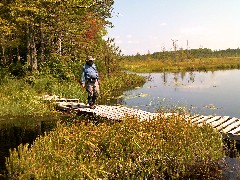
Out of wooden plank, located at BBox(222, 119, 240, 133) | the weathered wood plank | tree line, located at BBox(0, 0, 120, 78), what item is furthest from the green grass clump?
tree line, located at BBox(0, 0, 120, 78)

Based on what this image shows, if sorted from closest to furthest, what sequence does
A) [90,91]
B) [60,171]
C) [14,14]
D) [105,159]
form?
[60,171], [105,159], [90,91], [14,14]

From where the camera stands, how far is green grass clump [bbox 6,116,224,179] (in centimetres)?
748

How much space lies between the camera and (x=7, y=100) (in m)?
18.4

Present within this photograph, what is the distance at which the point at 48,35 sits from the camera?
2892 centimetres

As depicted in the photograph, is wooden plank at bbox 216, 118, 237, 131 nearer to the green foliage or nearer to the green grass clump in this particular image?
the green grass clump

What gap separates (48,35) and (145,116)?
1834cm

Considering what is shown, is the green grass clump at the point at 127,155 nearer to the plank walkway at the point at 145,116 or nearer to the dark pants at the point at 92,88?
the plank walkway at the point at 145,116

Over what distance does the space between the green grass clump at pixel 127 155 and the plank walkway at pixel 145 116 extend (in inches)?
43.4

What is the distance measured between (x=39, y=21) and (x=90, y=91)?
13.0 metres

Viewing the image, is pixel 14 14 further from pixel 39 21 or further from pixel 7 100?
pixel 7 100

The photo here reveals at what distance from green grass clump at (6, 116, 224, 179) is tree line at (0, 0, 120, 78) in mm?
13974

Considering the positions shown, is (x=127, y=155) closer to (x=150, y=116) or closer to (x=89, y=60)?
(x=150, y=116)

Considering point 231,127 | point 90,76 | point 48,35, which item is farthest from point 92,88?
point 48,35

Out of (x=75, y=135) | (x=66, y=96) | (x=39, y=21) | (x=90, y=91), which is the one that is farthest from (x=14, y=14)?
(x=75, y=135)
